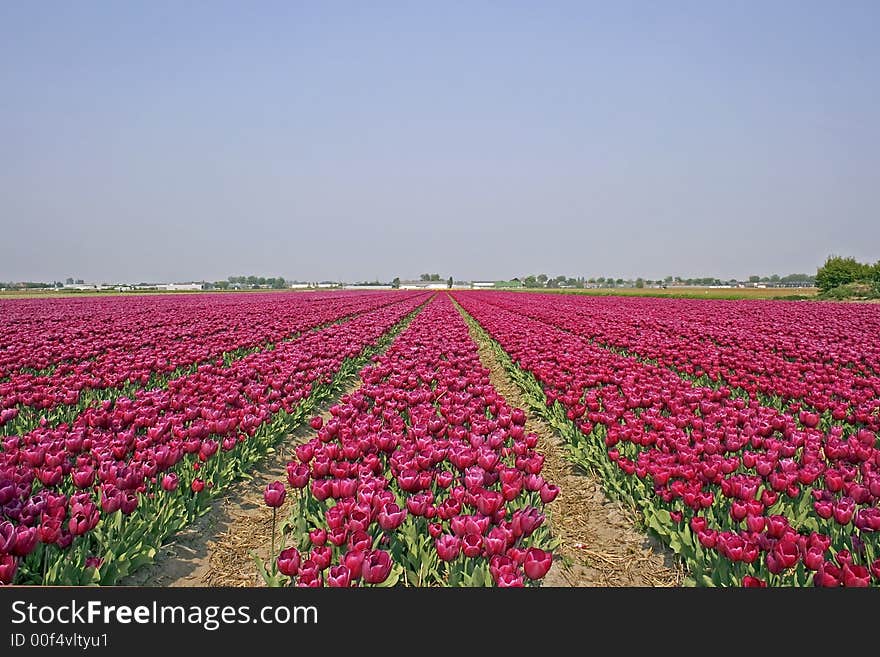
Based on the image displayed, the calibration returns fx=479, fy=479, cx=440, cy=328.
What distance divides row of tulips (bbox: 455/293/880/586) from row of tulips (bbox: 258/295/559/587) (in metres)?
0.98

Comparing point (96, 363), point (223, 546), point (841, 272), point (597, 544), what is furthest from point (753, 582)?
point (841, 272)

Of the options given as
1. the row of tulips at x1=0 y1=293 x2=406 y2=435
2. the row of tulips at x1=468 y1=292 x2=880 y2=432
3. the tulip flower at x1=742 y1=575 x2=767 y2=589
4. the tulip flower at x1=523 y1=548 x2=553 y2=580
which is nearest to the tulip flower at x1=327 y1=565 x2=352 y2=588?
the tulip flower at x1=523 y1=548 x2=553 y2=580

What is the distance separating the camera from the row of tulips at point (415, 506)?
2.63 meters

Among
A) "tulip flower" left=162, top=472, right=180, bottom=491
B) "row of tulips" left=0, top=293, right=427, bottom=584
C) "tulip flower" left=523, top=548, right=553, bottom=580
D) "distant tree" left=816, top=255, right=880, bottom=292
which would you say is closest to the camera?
"tulip flower" left=523, top=548, right=553, bottom=580

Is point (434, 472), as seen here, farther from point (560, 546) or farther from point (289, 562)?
point (289, 562)

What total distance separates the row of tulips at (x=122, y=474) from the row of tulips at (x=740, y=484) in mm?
3742

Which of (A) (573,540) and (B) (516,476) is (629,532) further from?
(B) (516,476)

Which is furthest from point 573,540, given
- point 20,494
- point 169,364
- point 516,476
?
point 169,364

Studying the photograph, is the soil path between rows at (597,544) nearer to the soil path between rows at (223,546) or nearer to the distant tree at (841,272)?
the soil path between rows at (223,546)

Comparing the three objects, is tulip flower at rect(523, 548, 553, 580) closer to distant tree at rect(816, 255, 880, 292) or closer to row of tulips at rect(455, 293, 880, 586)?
row of tulips at rect(455, 293, 880, 586)

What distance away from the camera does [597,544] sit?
4.03 m

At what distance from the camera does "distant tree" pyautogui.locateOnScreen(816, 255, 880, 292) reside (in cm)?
6938

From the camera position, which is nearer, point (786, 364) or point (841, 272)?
point (786, 364)

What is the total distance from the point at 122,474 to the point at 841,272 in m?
101
